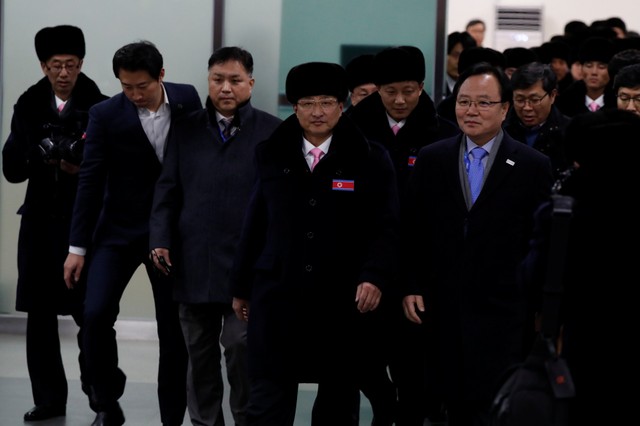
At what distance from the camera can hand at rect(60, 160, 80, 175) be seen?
6559 millimetres

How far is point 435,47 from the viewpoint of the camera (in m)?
8.48

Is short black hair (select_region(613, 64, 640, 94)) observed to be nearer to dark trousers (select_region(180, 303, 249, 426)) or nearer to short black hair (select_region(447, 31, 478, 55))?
dark trousers (select_region(180, 303, 249, 426))

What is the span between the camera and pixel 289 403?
5.43 m

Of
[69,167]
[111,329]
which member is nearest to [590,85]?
[69,167]

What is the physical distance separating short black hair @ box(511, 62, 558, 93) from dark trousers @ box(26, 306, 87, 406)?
2344 mm

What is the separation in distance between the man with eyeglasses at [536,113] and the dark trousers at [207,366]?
1702 millimetres

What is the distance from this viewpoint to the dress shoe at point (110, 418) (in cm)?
632

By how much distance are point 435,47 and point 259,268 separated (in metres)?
3.43

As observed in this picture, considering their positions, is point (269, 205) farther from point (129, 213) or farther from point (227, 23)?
point (227, 23)

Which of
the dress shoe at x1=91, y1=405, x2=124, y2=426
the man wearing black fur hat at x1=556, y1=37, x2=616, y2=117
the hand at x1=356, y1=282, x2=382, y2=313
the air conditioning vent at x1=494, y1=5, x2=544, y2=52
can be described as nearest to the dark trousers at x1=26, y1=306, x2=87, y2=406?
the dress shoe at x1=91, y1=405, x2=124, y2=426

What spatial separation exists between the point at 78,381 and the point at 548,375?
4.28 metres

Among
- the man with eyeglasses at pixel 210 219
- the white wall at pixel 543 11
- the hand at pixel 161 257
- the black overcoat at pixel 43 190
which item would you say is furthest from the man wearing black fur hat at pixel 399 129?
the white wall at pixel 543 11

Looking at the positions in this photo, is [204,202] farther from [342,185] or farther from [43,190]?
[43,190]

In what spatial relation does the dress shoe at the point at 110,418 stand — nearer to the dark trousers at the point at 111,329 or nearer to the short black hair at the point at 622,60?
the dark trousers at the point at 111,329
